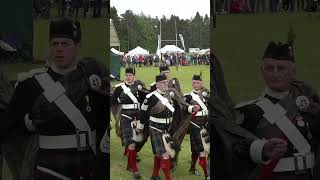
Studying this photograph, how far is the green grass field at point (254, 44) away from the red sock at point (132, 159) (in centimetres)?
103

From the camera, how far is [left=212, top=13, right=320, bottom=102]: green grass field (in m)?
3.58

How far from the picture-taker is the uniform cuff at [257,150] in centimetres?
359

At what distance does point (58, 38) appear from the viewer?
379 centimetres

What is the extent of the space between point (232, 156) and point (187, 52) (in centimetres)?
91

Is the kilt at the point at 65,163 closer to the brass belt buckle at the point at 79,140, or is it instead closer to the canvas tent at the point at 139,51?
the brass belt buckle at the point at 79,140

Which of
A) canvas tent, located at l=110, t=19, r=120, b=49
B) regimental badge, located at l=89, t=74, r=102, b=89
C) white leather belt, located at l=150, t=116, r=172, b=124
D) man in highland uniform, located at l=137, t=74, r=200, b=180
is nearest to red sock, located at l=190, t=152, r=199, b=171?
man in highland uniform, located at l=137, t=74, r=200, b=180

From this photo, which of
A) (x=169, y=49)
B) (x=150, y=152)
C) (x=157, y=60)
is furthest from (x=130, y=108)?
(x=169, y=49)

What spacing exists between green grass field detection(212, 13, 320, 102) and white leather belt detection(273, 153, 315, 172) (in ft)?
1.66

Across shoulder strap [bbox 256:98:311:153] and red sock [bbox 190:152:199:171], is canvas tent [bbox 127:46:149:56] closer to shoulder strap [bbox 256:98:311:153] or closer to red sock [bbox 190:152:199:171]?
red sock [bbox 190:152:199:171]

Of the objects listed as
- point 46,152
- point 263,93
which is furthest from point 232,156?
point 46,152

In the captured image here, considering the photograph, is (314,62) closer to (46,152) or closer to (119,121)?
(119,121)

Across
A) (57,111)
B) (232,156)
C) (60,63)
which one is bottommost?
(232,156)

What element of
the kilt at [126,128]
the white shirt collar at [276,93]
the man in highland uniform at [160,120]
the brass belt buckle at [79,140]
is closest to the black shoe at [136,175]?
the man in highland uniform at [160,120]

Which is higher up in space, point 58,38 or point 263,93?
point 58,38
